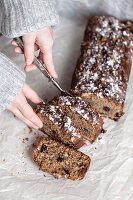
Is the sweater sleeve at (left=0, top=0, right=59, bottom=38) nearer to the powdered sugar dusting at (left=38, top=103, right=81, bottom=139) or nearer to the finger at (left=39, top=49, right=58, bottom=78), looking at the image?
the finger at (left=39, top=49, right=58, bottom=78)

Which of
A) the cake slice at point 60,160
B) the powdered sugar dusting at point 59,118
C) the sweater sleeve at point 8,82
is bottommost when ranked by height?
the cake slice at point 60,160

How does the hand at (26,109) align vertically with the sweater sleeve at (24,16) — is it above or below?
below

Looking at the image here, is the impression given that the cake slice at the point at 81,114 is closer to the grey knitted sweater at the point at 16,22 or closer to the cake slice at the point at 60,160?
the cake slice at the point at 60,160

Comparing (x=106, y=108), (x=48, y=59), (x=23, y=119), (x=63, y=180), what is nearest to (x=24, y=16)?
(x=48, y=59)

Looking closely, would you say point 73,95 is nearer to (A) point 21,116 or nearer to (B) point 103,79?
(B) point 103,79

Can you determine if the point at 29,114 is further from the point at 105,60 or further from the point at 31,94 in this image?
the point at 105,60

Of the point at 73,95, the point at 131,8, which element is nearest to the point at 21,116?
the point at 73,95

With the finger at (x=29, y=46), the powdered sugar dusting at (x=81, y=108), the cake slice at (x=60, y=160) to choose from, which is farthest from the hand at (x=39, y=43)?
the cake slice at (x=60, y=160)
